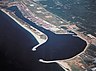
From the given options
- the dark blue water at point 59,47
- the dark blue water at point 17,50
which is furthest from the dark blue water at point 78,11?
the dark blue water at point 17,50

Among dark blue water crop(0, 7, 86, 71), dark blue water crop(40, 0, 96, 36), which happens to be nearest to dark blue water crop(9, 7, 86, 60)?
dark blue water crop(0, 7, 86, 71)

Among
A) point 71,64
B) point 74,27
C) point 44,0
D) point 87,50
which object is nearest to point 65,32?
point 74,27

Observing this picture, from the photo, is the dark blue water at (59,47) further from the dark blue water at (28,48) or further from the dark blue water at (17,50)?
the dark blue water at (17,50)

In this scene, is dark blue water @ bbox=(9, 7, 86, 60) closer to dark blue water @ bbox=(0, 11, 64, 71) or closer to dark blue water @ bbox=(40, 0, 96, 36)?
dark blue water @ bbox=(0, 11, 64, 71)

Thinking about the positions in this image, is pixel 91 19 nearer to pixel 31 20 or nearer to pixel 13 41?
pixel 31 20

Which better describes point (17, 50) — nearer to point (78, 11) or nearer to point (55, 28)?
point (55, 28)

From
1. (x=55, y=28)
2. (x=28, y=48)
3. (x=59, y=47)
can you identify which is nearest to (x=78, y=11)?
(x=55, y=28)
